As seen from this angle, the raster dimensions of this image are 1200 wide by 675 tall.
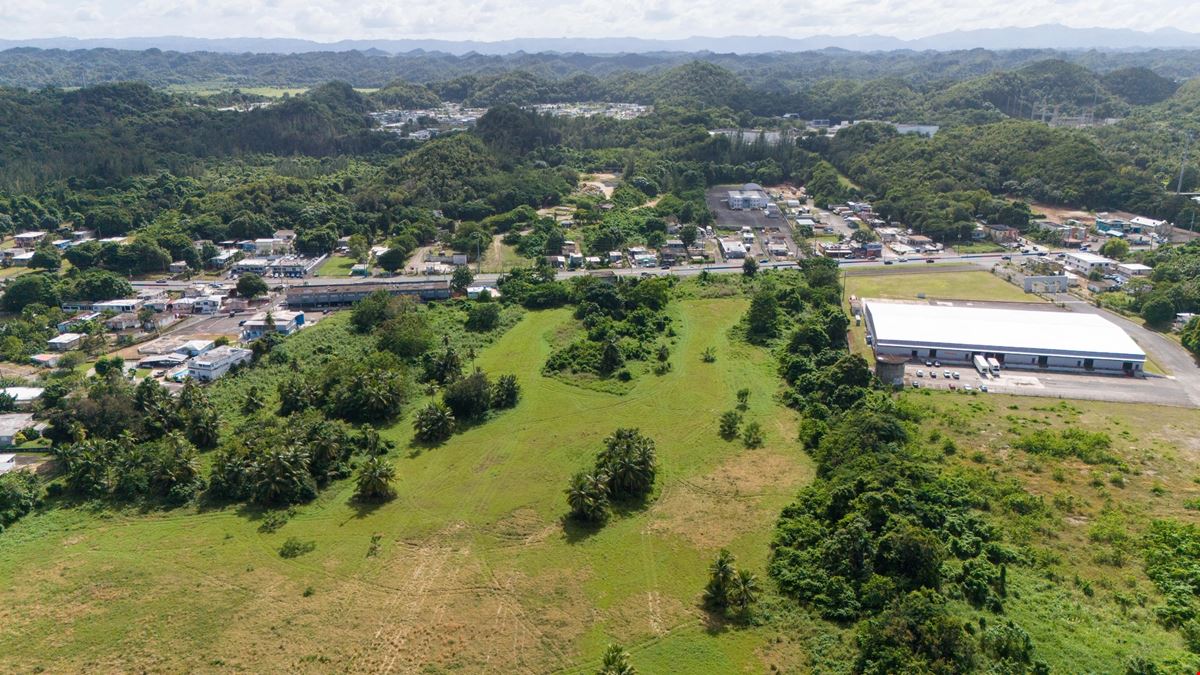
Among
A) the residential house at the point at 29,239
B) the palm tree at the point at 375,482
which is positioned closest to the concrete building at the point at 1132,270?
the palm tree at the point at 375,482

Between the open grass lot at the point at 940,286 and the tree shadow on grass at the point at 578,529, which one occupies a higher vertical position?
the open grass lot at the point at 940,286

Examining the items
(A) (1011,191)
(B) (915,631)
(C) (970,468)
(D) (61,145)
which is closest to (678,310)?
(C) (970,468)

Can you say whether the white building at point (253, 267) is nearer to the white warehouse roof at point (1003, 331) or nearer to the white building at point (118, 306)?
the white building at point (118, 306)

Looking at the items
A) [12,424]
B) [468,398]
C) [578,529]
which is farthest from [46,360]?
[578,529]

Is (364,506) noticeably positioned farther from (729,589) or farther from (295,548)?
→ (729,589)

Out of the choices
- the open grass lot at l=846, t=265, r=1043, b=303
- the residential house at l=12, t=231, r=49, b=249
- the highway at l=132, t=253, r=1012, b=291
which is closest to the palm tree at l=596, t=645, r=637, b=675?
the highway at l=132, t=253, r=1012, b=291

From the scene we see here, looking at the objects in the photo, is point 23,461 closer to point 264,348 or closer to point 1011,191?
point 264,348

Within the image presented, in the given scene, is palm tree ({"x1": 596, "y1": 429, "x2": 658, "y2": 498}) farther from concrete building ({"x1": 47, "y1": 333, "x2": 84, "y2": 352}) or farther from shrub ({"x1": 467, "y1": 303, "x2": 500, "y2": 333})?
concrete building ({"x1": 47, "y1": 333, "x2": 84, "y2": 352})
